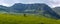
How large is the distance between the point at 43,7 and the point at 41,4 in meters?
0.03

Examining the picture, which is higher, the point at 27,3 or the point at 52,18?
the point at 27,3

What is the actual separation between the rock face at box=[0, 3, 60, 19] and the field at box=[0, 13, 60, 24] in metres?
0.04

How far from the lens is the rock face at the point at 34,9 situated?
4.28 ft

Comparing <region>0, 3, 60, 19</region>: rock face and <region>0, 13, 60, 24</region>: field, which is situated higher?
<region>0, 3, 60, 19</region>: rock face

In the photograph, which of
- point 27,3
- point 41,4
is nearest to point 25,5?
point 27,3

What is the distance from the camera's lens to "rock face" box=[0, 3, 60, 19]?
1.31 metres

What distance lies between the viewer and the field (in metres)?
1.28

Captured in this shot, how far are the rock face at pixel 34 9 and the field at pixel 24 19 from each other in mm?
36

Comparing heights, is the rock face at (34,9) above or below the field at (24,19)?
above

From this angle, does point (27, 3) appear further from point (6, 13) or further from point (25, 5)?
point (6, 13)

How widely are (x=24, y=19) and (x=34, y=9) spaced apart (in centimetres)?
12

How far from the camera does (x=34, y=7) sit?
1.32 meters

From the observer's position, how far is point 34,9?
131cm

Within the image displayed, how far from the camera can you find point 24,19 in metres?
1.29
